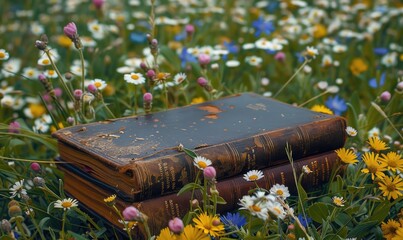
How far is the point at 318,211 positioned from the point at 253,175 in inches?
5.0

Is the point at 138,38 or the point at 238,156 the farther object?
the point at 138,38

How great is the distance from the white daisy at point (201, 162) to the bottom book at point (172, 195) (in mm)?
75

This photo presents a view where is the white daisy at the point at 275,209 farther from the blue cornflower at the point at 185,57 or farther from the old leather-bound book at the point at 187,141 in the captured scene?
the blue cornflower at the point at 185,57

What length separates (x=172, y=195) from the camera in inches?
45.2

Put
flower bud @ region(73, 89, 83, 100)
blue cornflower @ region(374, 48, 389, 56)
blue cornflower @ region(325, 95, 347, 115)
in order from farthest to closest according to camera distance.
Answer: blue cornflower @ region(374, 48, 389, 56) < blue cornflower @ region(325, 95, 347, 115) < flower bud @ region(73, 89, 83, 100)

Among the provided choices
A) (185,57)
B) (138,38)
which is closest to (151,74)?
(185,57)

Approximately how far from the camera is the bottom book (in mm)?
1129

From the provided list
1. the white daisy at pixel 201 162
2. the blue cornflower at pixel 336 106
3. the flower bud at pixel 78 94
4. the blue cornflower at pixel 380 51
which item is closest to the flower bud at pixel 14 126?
the flower bud at pixel 78 94

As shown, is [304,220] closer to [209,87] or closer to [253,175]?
[253,175]

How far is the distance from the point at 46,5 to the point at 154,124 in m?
2.26

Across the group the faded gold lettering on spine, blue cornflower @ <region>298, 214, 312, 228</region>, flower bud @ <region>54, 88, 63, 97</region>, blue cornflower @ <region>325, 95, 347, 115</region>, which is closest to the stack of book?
the faded gold lettering on spine

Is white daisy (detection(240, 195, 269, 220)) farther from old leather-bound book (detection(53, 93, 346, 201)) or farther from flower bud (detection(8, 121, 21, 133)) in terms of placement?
flower bud (detection(8, 121, 21, 133))

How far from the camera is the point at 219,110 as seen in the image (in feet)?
4.61

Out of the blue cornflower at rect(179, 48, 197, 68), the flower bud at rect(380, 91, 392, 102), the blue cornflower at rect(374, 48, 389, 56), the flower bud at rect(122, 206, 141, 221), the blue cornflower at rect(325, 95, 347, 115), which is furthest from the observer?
the blue cornflower at rect(374, 48, 389, 56)
